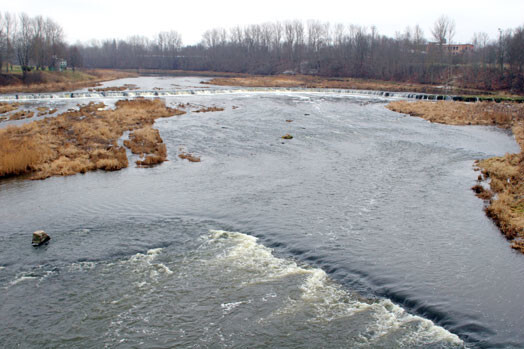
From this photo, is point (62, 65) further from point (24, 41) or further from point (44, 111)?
point (44, 111)

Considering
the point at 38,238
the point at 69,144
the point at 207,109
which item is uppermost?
the point at 207,109

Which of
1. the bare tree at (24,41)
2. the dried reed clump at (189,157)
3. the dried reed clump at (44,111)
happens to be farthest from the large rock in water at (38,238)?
the bare tree at (24,41)

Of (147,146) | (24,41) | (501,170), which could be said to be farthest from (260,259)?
(24,41)

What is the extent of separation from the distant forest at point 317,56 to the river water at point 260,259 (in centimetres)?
6237

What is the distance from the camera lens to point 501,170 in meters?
22.8

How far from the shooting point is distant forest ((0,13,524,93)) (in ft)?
273

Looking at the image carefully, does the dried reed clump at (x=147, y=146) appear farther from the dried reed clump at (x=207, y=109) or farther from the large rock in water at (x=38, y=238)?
the dried reed clump at (x=207, y=109)

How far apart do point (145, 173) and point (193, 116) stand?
2082cm

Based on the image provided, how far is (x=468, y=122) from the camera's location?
4184 centimetres

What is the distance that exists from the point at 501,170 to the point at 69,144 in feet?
86.2

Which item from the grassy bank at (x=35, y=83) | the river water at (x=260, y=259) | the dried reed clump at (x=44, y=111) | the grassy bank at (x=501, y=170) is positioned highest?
the grassy bank at (x=35, y=83)

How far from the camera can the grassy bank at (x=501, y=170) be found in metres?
16.3

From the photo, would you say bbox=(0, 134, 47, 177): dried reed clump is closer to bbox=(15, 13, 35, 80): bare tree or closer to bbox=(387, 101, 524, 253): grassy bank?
bbox=(387, 101, 524, 253): grassy bank

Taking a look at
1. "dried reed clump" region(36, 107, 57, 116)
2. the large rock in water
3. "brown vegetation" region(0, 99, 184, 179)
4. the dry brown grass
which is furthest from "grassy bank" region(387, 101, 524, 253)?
"dried reed clump" region(36, 107, 57, 116)
